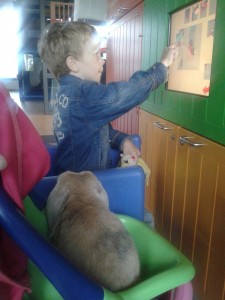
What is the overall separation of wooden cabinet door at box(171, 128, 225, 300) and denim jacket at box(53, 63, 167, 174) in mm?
308

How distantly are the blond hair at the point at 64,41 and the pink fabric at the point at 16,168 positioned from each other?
534mm

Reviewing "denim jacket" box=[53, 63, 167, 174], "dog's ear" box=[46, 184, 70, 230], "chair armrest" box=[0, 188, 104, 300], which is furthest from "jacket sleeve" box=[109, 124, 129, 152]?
"chair armrest" box=[0, 188, 104, 300]

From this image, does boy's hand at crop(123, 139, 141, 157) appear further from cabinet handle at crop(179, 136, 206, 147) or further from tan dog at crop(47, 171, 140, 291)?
tan dog at crop(47, 171, 140, 291)

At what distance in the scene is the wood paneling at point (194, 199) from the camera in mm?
1019

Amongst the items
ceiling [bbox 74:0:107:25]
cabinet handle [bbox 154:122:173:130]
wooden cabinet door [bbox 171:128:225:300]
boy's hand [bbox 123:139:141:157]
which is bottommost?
wooden cabinet door [bbox 171:128:225:300]

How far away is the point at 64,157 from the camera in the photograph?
1.11 meters

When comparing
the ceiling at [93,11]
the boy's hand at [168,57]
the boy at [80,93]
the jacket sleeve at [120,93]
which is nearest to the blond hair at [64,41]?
the boy at [80,93]

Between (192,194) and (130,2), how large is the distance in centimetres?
136

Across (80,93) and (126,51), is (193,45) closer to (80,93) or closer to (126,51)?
(80,93)

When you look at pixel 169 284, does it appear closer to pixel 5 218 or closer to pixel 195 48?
pixel 5 218

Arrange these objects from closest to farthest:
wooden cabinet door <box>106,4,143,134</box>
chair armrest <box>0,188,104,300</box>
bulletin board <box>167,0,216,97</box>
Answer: chair armrest <box>0,188,104,300</box> < bulletin board <box>167,0,216,97</box> < wooden cabinet door <box>106,4,143,134</box>

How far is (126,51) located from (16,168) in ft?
5.86

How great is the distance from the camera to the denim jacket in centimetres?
93

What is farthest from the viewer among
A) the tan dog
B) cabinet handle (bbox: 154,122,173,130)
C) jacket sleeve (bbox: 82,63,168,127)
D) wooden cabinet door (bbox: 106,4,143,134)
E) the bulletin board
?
wooden cabinet door (bbox: 106,4,143,134)
